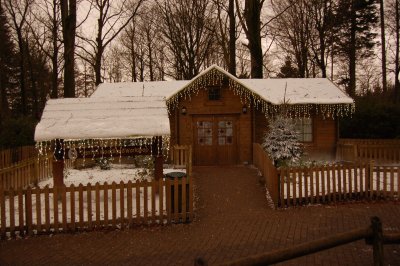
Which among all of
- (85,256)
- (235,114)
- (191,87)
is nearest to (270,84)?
(235,114)

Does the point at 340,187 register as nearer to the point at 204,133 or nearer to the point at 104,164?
the point at 204,133

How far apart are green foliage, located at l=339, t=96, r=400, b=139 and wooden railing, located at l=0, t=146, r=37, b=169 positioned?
18.5 metres

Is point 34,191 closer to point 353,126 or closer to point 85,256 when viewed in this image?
point 85,256

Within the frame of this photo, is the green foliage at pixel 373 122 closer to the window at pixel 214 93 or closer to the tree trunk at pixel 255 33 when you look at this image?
the tree trunk at pixel 255 33

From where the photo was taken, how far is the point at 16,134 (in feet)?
72.6

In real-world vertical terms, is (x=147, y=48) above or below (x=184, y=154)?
above

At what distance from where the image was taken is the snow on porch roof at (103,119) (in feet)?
33.1

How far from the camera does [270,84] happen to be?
2098 cm

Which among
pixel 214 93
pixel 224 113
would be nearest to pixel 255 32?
pixel 214 93

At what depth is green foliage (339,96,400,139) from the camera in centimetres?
2177

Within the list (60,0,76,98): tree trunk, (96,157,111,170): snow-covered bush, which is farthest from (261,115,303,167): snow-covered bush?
(60,0,76,98): tree trunk

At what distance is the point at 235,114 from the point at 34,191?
11.9m

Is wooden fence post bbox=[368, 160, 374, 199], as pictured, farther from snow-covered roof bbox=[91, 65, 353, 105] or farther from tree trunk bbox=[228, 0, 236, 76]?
tree trunk bbox=[228, 0, 236, 76]

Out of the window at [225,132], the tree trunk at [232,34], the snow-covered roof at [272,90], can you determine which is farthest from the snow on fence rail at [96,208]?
the tree trunk at [232,34]
